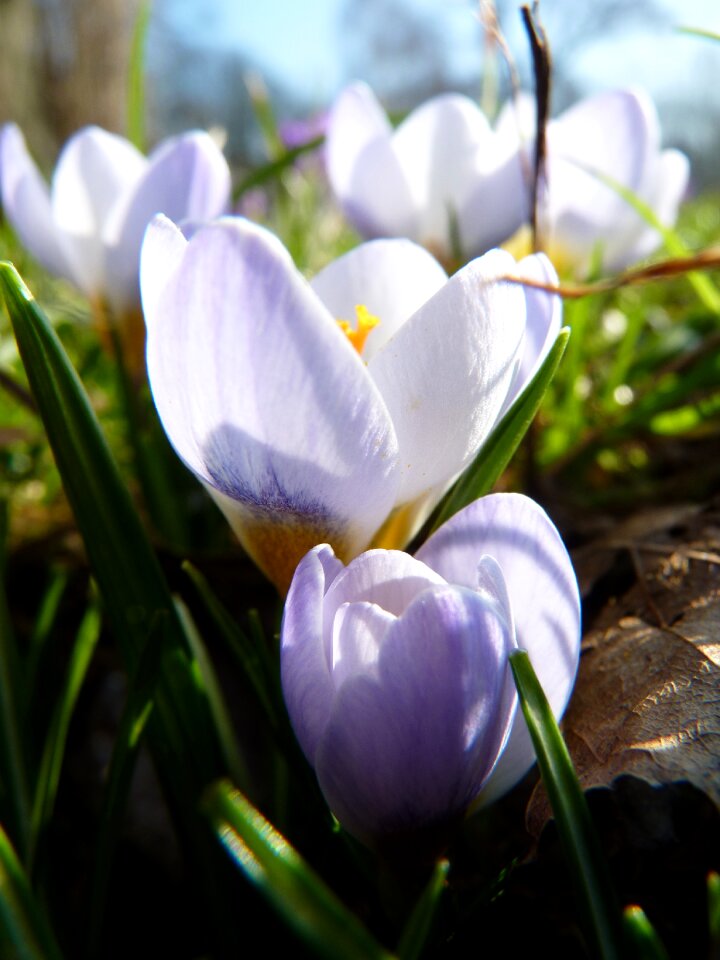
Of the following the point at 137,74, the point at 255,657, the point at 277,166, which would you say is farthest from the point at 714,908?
the point at 137,74

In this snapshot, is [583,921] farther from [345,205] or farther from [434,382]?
[345,205]

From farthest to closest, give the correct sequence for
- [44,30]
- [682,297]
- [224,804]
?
[44,30] → [682,297] → [224,804]

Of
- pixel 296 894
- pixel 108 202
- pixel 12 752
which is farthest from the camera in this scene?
pixel 108 202

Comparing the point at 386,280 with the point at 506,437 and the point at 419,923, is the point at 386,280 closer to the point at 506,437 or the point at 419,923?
the point at 506,437

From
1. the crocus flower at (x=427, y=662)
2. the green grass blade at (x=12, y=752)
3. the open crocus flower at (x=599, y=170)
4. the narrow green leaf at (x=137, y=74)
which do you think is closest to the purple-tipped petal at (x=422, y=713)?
the crocus flower at (x=427, y=662)

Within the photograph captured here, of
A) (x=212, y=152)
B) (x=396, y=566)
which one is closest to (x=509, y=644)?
(x=396, y=566)

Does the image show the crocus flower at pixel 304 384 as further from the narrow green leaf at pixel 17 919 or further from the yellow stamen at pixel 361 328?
the narrow green leaf at pixel 17 919
